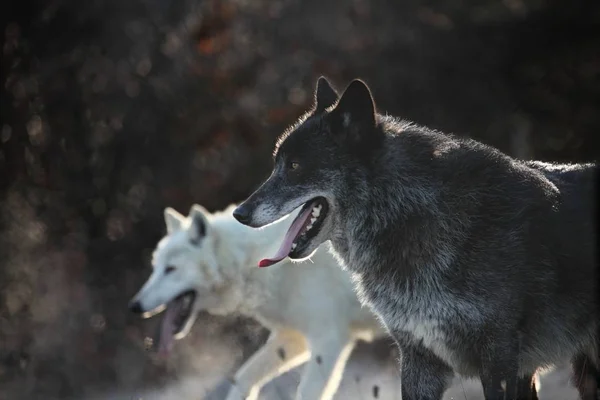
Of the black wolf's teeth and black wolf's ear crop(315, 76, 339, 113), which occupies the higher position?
black wolf's ear crop(315, 76, 339, 113)

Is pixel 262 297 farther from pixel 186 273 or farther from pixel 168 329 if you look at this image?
pixel 168 329

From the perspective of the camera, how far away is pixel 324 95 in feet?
16.7

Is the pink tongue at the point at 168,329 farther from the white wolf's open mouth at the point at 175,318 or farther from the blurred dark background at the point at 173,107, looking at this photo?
the blurred dark background at the point at 173,107

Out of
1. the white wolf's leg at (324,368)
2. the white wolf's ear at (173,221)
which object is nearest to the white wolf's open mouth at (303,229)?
the white wolf's leg at (324,368)

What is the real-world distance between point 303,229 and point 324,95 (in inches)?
35.0

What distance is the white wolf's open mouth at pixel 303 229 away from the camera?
457cm

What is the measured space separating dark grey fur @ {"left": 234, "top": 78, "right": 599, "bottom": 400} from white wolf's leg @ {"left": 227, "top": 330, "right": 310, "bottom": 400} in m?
2.35

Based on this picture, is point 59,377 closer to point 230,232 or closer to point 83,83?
point 83,83

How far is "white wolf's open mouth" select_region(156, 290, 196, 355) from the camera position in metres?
7.43

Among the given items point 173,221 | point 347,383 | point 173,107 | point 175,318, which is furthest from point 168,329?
point 173,107

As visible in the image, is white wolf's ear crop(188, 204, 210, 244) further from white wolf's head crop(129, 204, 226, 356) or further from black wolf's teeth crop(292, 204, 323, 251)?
black wolf's teeth crop(292, 204, 323, 251)

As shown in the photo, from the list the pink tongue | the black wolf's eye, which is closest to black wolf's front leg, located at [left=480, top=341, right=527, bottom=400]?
the black wolf's eye

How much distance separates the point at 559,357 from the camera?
4.52 metres

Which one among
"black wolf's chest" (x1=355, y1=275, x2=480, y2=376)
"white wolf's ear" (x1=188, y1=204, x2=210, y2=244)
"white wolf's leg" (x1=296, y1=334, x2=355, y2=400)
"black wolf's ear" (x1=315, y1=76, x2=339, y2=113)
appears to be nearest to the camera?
"black wolf's chest" (x1=355, y1=275, x2=480, y2=376)
